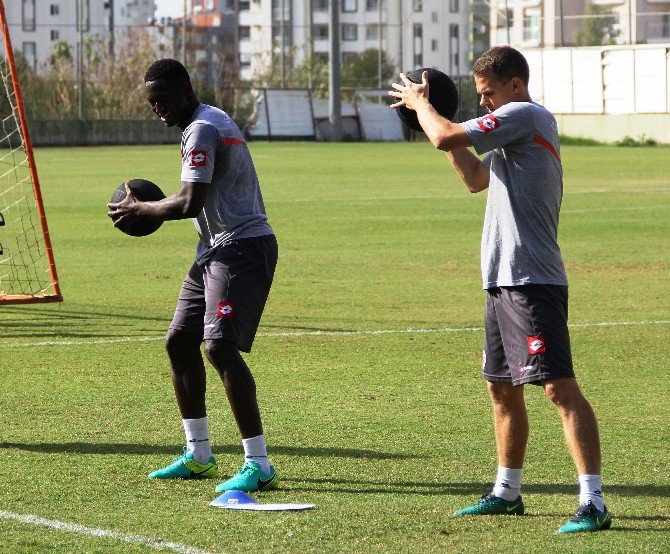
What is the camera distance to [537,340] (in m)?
6.10

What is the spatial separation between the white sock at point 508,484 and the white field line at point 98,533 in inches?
54.4

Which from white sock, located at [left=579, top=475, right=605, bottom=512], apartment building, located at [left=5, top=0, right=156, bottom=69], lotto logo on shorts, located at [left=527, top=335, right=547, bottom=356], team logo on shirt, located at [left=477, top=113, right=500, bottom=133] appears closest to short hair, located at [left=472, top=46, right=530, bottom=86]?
team logo on shirt, located at [left=477, top=113, right=500, bottom=133]

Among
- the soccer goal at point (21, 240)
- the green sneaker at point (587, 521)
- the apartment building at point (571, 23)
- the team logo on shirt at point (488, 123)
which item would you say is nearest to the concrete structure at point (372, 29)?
the apartment building at point (571, 23)

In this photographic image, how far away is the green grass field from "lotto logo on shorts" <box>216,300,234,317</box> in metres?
A: 0.85

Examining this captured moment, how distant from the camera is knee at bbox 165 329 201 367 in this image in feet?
23.6

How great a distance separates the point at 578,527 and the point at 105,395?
434 centimetres

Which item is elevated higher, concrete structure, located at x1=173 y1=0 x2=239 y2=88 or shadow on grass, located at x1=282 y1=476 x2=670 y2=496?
concrete structure, located at x1=173 y1=0 x2=239 y2=88

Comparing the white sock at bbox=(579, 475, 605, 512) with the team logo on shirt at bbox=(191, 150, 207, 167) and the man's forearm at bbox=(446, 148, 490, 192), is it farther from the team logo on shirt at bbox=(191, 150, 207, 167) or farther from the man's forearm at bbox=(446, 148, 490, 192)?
the team logo on shirt at bbox=(191, 150, 207, 167)

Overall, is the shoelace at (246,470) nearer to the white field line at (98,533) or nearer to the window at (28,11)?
the white field line at (98,533)

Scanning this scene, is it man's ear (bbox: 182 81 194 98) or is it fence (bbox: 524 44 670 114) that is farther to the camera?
fence (bbox: 524 44 670 114)

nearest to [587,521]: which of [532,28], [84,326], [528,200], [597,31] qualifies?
[528,200]

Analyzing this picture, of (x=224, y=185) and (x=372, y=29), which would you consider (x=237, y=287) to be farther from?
(x=372, y=29)

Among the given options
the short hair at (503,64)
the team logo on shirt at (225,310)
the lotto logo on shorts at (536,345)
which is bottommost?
the lotto logo on shorts at (536,345)

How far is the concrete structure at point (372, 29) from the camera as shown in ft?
331
